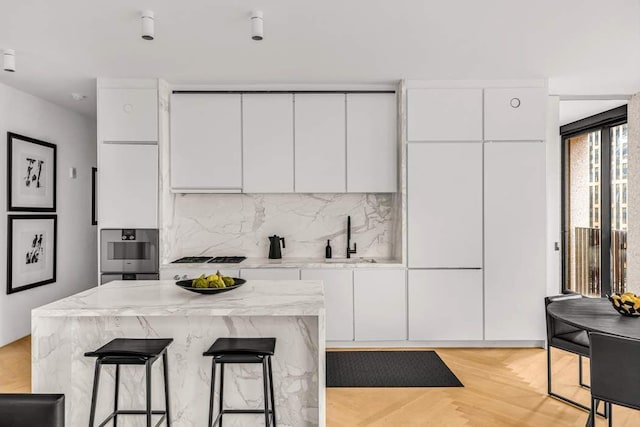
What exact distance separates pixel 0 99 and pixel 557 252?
18.9ft

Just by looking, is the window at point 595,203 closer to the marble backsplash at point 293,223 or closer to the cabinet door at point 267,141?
the marble backsplash at point 293,223

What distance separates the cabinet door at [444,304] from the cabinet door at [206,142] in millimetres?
2059

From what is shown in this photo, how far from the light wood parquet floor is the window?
5.70 ft

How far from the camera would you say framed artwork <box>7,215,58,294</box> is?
440 cm

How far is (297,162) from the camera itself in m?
4.42

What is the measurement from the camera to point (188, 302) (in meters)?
2.43

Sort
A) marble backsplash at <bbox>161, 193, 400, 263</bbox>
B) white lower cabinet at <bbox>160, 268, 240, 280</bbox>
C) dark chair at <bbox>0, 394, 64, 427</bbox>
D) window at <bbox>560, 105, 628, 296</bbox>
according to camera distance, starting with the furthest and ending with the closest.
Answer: window at <bbox>560, 105, 628, 296</bbox> → marble backsplash at <bbox>161, 193, 400, 263</bbox> → white lower cabinet at <bbox>160, 268, 240, 280</bbox> → dark chair at <bbox>0, 394, 64, 427</bbox>

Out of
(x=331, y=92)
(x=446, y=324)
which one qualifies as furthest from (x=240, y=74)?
(x=446, y=324)

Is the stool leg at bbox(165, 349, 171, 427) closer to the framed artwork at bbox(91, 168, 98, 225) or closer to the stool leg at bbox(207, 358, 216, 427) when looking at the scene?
the stool leg at bbox(207, 358, 216, 427)

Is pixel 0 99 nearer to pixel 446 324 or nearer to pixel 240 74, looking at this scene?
pixel 240 74

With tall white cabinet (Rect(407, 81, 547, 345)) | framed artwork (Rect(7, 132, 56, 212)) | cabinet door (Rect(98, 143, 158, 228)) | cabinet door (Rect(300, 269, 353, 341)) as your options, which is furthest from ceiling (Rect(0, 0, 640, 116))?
cabinet door (Rect(300, 269, 353, 341))

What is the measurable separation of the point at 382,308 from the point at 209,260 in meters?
1.77

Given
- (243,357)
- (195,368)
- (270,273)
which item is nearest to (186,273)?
(270,273)

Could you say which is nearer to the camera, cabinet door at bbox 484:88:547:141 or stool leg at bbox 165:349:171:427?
stool leg at bbox 165:349:171:427
